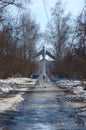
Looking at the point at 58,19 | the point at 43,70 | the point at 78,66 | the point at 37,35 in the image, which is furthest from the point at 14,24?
the point at 43,70

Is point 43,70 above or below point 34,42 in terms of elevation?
below

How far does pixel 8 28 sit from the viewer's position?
31.8 m

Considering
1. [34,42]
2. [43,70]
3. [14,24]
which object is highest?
[14,24]

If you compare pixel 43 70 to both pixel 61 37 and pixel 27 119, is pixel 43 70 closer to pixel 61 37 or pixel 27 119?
pixel 61 37

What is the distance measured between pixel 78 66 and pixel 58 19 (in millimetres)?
42265

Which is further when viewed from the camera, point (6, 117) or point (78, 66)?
point (78, 66)

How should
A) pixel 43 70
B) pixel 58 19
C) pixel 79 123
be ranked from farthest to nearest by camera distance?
pixel 43 70 → pixel 58 19 → pixel 79 123

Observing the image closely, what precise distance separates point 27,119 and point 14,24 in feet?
56.5

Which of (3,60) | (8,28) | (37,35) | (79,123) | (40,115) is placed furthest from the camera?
(37,35)

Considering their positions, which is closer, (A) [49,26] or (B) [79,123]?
(B) [79,123]

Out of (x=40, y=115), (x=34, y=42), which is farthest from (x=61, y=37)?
(x=40, y=115)

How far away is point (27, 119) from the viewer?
16438 millimetres

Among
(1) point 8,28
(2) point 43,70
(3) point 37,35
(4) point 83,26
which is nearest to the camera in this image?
(4) point 83,26

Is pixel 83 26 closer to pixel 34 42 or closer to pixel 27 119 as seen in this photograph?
pixel 27 119
